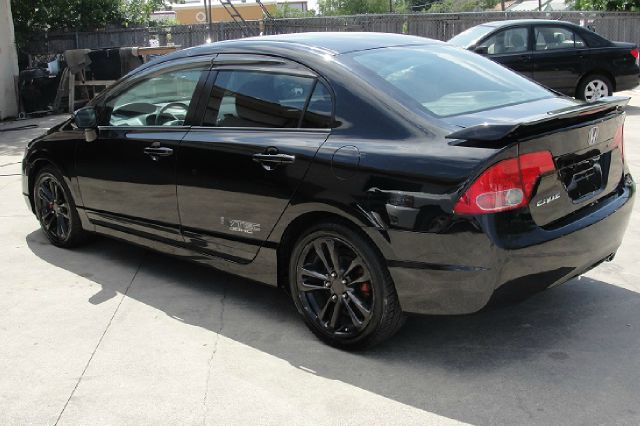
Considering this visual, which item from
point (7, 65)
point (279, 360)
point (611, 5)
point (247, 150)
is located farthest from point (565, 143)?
point (611, 5)

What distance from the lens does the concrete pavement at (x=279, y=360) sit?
3426mm

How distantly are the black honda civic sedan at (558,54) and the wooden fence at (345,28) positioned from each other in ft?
29.4

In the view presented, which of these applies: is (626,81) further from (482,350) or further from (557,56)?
(482,350)

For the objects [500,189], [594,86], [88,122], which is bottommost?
[594,86]

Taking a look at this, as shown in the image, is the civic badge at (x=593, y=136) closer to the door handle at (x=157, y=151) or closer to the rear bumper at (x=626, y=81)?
the door handle at (x=157, y=151)

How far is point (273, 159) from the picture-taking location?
4.13 metres

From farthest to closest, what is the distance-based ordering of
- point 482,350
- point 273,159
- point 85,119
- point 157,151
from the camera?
point 85,119, point 157,151, point 273,159, point 482,350

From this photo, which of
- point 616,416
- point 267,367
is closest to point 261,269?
point 267,367

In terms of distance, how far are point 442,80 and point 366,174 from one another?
90cm

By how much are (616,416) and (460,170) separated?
1296mm

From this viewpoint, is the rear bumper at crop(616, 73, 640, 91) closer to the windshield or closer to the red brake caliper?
the windshield

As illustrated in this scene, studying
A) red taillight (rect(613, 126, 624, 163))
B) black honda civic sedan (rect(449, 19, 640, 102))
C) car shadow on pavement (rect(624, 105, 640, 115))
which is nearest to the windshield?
black honda civic sedan (rect(449, 19, 640, 102))

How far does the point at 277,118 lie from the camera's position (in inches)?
167

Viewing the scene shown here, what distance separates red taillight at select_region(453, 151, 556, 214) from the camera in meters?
3.37
